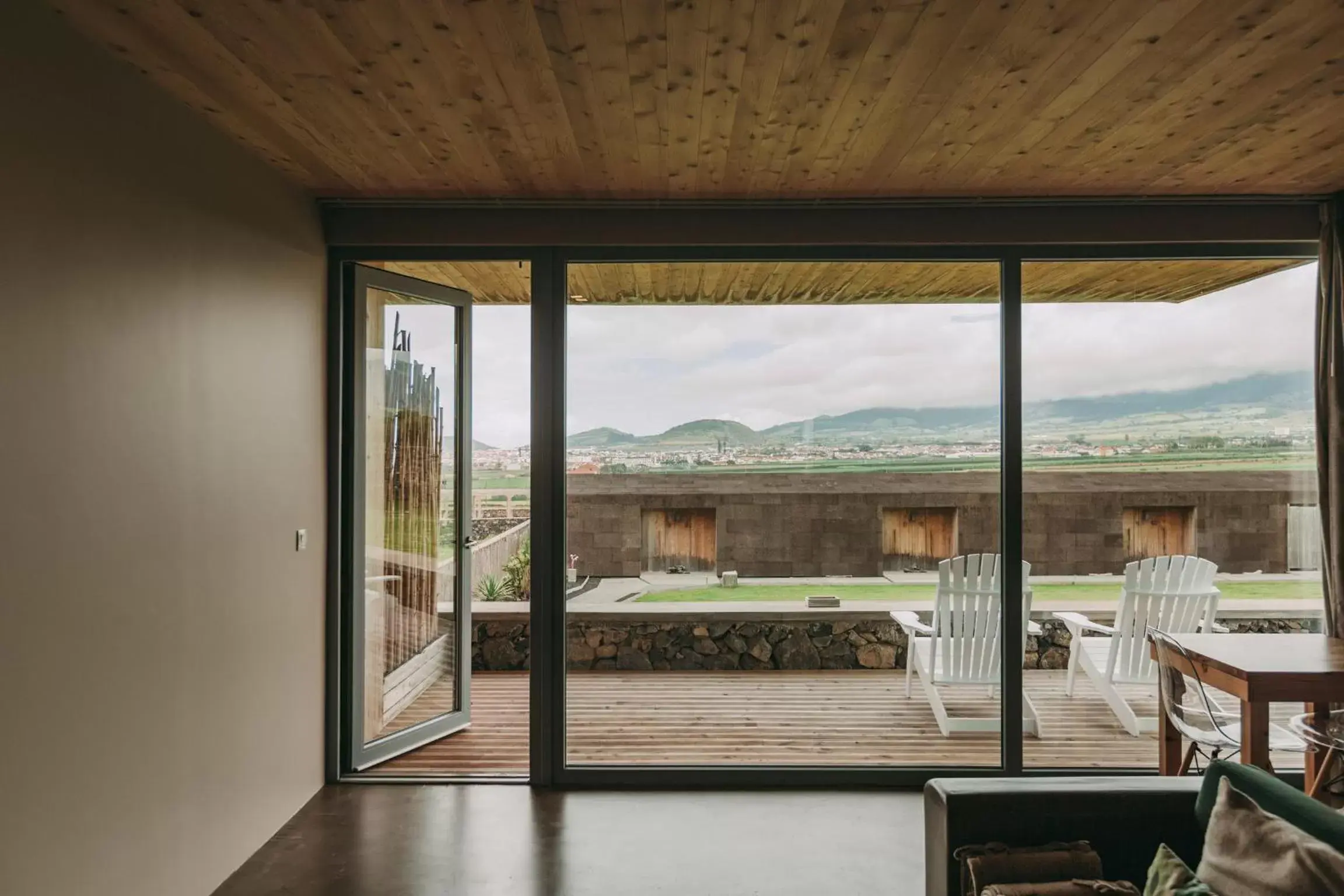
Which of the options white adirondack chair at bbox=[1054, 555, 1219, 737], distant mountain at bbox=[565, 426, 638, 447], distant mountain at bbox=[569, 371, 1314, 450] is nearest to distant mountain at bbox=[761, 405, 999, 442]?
distant mountain at bbox=[569, 371, 1314, 450]

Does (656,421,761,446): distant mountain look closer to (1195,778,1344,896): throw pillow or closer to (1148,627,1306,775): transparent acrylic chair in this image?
(1148,627,1306,775): transparent acrylic chair

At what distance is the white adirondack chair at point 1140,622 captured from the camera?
390 centimetres

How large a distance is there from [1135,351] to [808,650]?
7.60 ft

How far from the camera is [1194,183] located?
133 inches

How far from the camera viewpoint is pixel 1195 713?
3.10 m

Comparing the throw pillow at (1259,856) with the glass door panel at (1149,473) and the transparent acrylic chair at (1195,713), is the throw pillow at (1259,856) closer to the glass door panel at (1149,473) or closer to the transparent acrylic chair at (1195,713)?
the transparent acrylic chair at (1195,713)

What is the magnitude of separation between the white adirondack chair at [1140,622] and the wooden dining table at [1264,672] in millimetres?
585

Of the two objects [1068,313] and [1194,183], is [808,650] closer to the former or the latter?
[1068,313]

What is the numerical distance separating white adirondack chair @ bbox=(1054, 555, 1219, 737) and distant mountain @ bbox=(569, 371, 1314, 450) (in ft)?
2.33

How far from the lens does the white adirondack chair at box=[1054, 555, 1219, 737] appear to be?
3896mm

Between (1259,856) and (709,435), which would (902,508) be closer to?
(709,435)

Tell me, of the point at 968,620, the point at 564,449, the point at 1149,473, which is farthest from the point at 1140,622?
the point at 564,449

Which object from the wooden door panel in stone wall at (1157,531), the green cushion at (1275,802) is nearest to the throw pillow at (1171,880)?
the green cushion at (1275,802)

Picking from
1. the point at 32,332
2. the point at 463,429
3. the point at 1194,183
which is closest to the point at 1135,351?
the point at 1194,183
